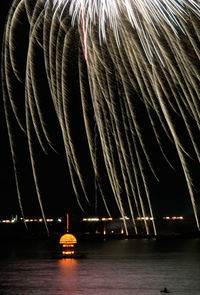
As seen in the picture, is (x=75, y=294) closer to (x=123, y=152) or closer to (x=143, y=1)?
(x=123, y=152)

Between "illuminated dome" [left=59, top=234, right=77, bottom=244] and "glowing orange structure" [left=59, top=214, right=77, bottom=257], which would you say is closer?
"illuminated dome" [left=59, top=234, right=77, bottom=244]

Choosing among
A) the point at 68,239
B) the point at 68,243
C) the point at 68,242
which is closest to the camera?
the point at 68,239

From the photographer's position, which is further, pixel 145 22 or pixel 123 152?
pixel 123 152

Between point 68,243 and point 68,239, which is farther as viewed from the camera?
point 68,243

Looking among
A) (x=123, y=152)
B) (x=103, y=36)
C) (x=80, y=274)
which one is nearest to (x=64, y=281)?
(x=80, y=274)

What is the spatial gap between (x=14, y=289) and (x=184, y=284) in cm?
1143

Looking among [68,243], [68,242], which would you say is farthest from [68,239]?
[68,243]

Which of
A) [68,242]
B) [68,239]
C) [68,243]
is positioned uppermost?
[68,239]

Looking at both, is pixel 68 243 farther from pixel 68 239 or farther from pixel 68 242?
pixel 68 239

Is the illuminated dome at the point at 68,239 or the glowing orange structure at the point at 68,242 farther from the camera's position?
the glowing orange structure at the point at 68,242

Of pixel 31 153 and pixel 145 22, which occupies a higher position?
pixel 145 22

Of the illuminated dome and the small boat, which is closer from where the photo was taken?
the illuminated dome

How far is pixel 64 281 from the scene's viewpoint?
3719 cm

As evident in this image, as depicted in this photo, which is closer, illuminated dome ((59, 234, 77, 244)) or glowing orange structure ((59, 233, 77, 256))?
illuminated dome ((59, 234, 77, 244))
